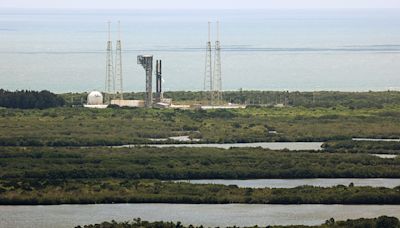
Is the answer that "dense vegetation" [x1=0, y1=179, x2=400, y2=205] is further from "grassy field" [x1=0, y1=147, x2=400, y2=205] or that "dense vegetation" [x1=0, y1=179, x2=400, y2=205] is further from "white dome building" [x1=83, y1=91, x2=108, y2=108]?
"white dome building" [x1=83, y1=91, x2=108, y2=108]

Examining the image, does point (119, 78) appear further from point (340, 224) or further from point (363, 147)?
point (340, 224)

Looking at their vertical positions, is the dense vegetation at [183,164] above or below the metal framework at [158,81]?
below

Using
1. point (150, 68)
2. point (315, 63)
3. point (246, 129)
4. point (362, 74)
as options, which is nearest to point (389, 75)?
point (362, 74)

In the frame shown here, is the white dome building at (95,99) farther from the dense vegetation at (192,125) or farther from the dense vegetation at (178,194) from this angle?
the dense vegetation at (178,194)

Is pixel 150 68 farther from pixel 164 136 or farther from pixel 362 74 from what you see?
pixel 362 74

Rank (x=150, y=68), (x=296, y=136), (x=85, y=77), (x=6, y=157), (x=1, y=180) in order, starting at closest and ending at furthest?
1. (x=1, y=180)
2. (x=6, y=157)
3. (x=296, y=136)
4. (x=150, y=68)
5. (x=85, y=77)

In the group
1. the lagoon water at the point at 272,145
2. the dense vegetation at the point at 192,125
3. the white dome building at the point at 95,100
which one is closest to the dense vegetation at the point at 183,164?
the lagoon water at the point at 272,145
